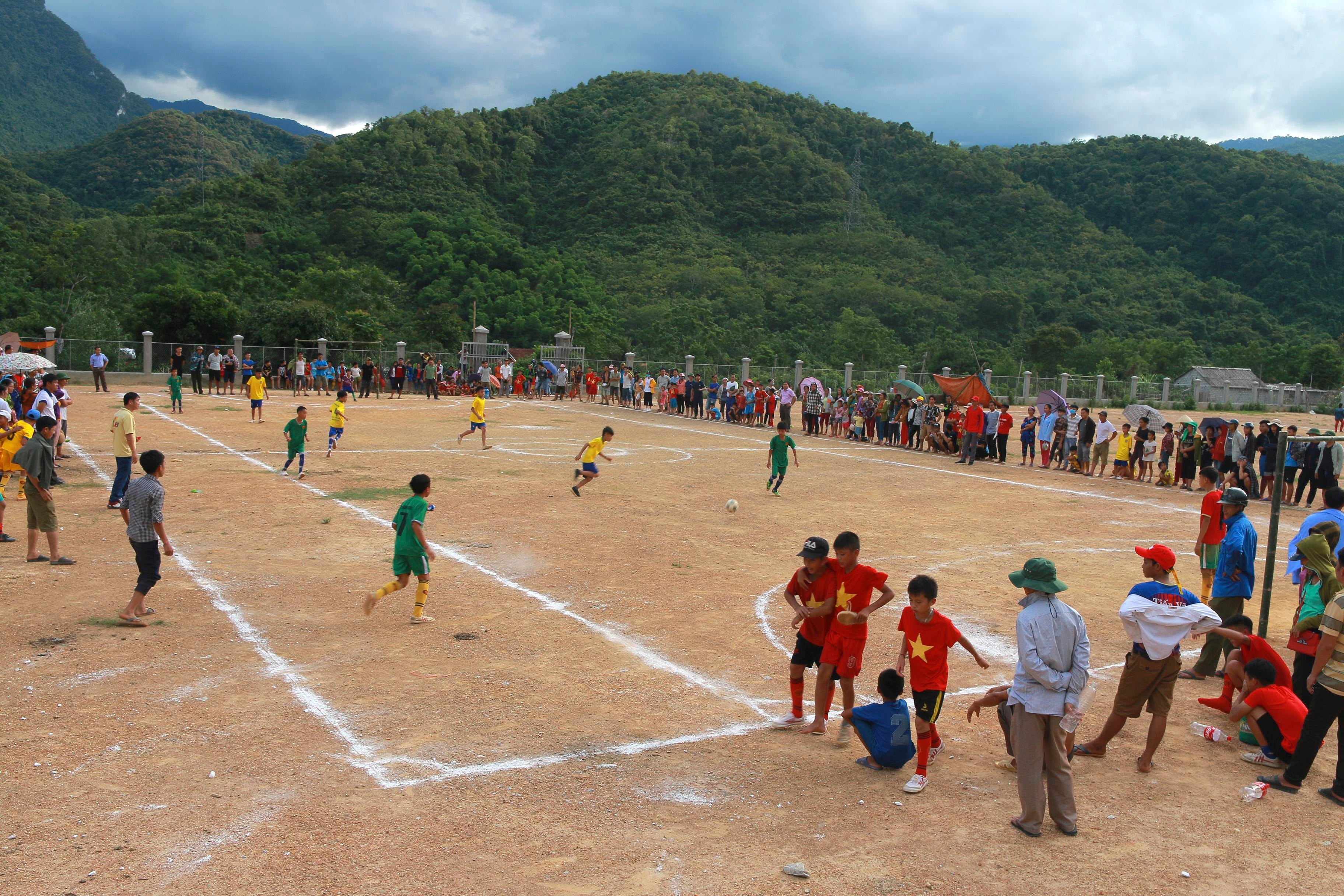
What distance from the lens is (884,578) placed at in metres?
6.11

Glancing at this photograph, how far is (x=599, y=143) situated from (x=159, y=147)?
39.6m

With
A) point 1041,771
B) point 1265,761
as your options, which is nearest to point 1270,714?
point 1265,761

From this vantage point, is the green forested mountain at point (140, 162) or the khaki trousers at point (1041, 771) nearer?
the khaki trousers at point (1041, 771)

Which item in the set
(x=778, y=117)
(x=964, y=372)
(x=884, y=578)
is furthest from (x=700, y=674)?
(x=778, y=117)

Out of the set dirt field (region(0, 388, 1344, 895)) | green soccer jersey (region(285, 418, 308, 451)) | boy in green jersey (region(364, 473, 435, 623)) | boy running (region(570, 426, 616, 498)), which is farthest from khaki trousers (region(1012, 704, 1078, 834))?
green soccer jersey (region(285, 418, 308, 451))

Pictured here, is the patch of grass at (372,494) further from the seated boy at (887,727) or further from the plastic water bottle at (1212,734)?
the plastic water bottle at (1212,734)

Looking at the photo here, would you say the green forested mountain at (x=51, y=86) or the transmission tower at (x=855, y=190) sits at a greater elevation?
the green forested mountain at (x=51, y=86)

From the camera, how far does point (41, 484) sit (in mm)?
10117

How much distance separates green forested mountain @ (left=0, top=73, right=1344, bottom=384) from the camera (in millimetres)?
56156

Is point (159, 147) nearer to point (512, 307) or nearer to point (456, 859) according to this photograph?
point (512, 307)

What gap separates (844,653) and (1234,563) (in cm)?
366

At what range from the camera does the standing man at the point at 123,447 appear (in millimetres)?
12875

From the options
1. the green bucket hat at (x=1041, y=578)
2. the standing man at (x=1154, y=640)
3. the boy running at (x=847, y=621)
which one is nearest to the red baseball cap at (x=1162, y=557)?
the standing man at (x=1154, y=640)

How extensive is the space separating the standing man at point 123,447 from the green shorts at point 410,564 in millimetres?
5965
